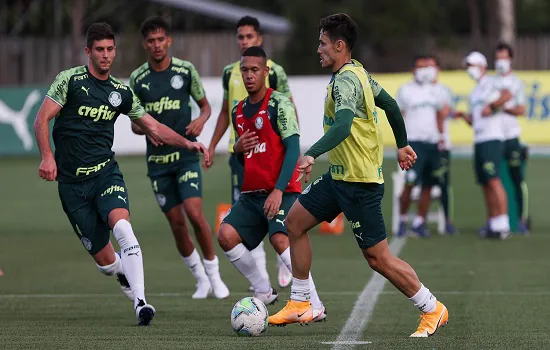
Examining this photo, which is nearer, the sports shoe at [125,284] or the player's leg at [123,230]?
the player's leg at [123,230]

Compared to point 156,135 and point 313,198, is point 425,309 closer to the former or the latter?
point 313,198

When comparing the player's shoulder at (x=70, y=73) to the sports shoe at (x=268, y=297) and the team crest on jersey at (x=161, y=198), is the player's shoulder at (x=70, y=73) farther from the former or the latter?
the sports shoe at (x=268, y=297)

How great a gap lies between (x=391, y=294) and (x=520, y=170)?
6.52 m

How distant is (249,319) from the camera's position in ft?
30.5

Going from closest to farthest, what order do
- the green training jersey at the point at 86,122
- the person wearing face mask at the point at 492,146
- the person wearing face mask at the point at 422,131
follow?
the green training jersey at the point at 86,122, the person wearing face mask at the point at 492,146, the person wearing face mask at the point at 422,131

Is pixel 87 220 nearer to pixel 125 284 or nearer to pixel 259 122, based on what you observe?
pixel 125 284

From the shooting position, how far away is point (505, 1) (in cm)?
3747

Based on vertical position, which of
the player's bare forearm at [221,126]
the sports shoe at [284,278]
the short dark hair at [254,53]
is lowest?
the sports shoe at [284,278]

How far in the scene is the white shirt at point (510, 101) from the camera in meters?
17.4

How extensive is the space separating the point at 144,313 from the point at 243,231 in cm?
115

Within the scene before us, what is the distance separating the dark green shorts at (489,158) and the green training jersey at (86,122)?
7.78 metres

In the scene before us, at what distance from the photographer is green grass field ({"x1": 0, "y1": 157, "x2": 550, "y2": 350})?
30.1ft

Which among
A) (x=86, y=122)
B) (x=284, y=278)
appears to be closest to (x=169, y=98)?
(x=86, y=122)

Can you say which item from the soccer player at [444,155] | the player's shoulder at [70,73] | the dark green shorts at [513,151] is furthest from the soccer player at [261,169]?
the dark green shorts at [513,151]
